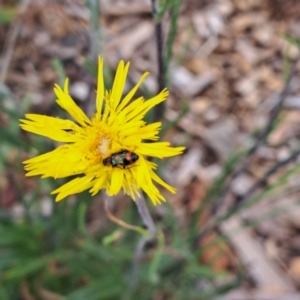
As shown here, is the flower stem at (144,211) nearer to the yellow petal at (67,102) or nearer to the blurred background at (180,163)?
the yellow petal at (67,102)

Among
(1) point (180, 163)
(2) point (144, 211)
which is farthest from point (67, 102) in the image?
(1) point (180, 163)

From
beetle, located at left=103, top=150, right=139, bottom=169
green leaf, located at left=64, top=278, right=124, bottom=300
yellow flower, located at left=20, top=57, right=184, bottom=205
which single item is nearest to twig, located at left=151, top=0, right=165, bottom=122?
yellow flower, located at left=20, top=57, right=184, bottom=205

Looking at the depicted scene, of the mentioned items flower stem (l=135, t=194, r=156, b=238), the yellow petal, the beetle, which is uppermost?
the yellow petal

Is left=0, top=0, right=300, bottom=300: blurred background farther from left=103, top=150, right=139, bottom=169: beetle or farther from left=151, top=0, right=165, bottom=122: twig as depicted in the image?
left=103, top=150, right=139, bottom=169: beetle

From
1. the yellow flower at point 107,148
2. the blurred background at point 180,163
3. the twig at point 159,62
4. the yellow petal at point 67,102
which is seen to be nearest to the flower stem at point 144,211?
the yellow flower at point 107,148

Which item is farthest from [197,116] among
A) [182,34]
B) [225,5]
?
[225,5]

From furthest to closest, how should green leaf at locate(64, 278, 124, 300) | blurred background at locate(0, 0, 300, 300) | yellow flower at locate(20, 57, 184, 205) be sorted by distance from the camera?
blurred background at locate(0, 0, 300, 300) < green leaf at locate(64, 278, 124, 300) < yellow flower at locate(20, 57, 184, 205)

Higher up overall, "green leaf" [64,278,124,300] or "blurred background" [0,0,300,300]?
"blurred background" [0,0,300,300]
